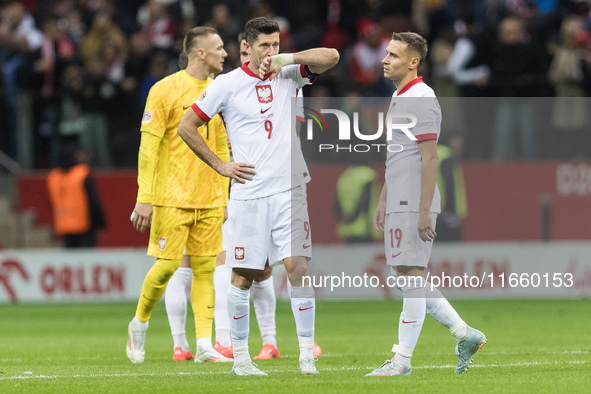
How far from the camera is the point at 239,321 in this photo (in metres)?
7.98

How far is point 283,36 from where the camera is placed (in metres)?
18.3

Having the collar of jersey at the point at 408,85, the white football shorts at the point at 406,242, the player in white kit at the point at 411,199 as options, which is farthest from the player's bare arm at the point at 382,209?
the collar of jersey at the point at 408,85

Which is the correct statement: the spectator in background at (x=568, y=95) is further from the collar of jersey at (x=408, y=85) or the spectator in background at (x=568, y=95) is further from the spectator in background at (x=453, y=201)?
the collar of jersey at (x=408, y=85)

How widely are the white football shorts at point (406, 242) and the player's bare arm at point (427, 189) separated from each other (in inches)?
4.5

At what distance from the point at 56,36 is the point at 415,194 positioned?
12.8m

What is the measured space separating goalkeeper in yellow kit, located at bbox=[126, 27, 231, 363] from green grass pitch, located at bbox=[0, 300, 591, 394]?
1.75ft

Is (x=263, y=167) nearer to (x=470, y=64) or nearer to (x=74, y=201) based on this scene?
(x=470, y=64)

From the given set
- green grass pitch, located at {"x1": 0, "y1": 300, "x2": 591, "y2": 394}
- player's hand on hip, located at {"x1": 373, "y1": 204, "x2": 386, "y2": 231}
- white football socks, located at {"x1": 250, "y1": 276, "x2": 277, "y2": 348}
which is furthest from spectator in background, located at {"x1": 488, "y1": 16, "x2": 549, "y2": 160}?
player's hand on hip, located at {"x1": 373, "y1": 204, "x2": 386, "y2": 231}

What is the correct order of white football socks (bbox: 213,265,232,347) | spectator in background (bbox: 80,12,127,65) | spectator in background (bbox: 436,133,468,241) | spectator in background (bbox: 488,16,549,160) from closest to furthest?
white football socks (bbox: 213,265,232,347) → spectator in background (bbox: 436,133,468,241) → spectator in background (bbox: 488,16,549,160) → spectator in background (bbox: 80,12,127,65)

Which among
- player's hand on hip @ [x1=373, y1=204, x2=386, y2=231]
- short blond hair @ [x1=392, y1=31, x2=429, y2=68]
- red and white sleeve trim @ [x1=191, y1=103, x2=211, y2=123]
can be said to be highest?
short blond hair @ [x1=392, y1=31, x2=429, y2=68]

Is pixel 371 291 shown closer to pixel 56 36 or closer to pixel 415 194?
pixel 56 36

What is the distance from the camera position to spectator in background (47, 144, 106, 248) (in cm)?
1755

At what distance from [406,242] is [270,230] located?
3.29ft

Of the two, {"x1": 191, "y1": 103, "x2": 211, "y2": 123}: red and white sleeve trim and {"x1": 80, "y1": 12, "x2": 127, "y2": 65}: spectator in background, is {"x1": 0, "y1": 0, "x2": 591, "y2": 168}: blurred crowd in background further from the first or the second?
{"x1": 191, "y1": 103, "x2": 211, "y2": 123}: red and white sleeve trim
